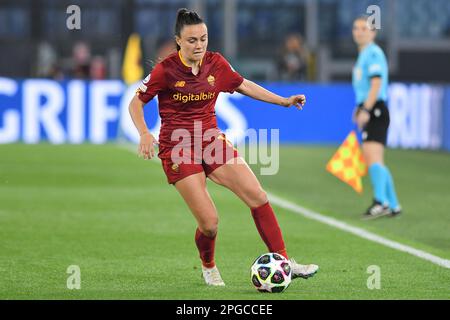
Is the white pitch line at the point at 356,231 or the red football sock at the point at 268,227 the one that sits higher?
the red football sock at the point at 268,227

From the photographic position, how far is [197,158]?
28.7ft

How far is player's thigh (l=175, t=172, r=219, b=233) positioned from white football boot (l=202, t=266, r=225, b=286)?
1.21 ft

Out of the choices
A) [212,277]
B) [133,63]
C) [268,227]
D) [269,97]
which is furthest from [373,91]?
[133,63]

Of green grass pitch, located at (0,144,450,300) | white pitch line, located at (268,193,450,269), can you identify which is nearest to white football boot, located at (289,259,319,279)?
green grass pitch, located at (0,144,450,300)

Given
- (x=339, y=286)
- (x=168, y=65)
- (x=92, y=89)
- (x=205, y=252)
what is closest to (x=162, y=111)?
→ (x=168, y=65)

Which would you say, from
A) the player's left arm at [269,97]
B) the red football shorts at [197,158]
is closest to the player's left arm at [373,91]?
the player's left arm at [269,97]

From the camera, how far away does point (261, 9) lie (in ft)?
108

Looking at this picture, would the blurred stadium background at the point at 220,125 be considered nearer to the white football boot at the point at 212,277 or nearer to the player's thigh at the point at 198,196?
the white football boot at the point at 212,277

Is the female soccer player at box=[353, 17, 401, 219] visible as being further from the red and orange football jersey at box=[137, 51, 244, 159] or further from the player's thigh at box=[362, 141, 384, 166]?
the red and orange football jersey at box=[137, 51, 244, 159]

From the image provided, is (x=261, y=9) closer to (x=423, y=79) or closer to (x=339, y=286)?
(x=423, y=79)

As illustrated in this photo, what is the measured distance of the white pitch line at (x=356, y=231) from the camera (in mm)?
10398

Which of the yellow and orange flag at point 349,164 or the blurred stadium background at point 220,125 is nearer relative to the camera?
the blurred stadium background at point 220,125

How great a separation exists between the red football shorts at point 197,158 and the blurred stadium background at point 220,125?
2.57ft

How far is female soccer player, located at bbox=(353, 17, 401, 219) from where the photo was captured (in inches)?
531
